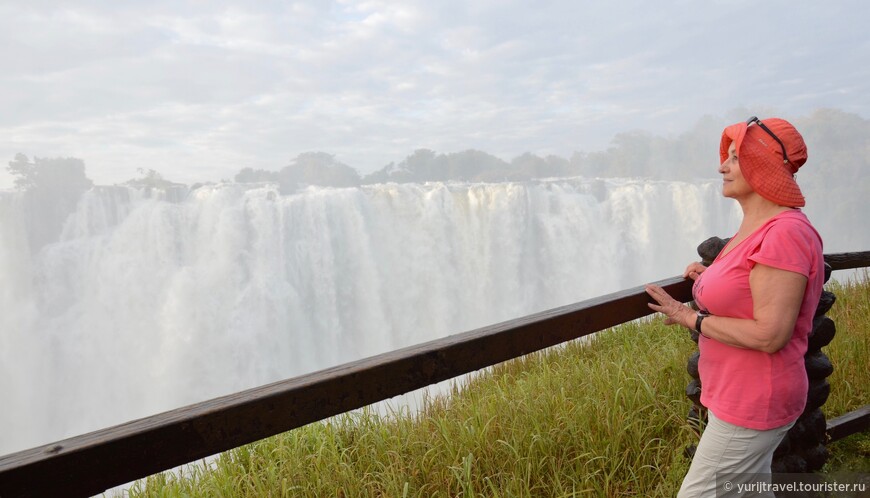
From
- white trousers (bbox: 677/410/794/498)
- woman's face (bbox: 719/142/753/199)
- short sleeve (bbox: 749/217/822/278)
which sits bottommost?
white trousers (bbox: 677/410/794/498)

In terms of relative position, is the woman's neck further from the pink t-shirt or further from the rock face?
the rock face

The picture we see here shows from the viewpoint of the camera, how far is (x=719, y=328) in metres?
1.63

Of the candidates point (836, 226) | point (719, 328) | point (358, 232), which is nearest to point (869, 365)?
point (719, 328)

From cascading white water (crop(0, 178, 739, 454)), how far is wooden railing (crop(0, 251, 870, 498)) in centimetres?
1628

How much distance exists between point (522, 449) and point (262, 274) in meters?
17.1

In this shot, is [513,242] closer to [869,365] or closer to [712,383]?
[869,365]

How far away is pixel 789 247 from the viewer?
150 centimetres

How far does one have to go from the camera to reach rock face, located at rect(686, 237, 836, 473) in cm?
236

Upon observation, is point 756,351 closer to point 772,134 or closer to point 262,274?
point 772,134

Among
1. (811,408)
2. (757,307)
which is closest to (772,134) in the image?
(757,307)

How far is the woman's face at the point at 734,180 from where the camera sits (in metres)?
1.65

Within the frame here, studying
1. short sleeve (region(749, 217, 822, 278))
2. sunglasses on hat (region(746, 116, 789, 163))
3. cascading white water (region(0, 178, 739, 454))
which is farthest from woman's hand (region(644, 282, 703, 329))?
cascading white water (region(0, 178, 739, 454))

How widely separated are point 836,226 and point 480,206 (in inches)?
929

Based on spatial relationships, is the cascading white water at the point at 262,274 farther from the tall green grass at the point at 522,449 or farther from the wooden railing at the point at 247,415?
the wooden railing at the point at 247,415
